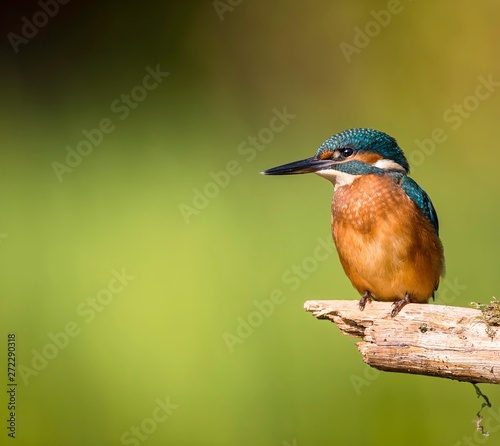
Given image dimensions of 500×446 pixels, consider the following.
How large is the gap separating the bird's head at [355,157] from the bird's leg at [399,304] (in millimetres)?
457

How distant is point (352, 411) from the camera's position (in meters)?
3.08

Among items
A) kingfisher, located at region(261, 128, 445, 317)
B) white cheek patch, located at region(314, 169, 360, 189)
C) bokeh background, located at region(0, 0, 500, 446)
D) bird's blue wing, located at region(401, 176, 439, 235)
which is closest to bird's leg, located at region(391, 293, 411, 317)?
kingfisher, located at region(261, 128, 445, 317)

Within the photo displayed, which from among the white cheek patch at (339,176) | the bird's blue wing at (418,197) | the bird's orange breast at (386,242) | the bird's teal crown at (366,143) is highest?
the bird's teal crown at (366,143)

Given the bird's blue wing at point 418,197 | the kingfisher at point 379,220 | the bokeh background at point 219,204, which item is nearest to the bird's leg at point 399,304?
the kingfisher at point 379,220

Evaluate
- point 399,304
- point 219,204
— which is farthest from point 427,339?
point 219,204

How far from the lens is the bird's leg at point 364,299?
2302mm

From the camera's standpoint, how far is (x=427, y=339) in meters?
1.99

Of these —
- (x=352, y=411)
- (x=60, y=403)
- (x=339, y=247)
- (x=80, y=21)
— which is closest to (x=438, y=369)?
(x=339, y=247)

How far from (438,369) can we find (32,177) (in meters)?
2.37

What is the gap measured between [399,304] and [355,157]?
0.56 meters

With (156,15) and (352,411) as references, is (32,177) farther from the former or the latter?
(352,411)

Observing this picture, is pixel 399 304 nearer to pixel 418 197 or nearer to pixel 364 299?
pixel 364 299

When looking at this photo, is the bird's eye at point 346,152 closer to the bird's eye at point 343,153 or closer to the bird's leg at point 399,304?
the bird's eye at point 343,153

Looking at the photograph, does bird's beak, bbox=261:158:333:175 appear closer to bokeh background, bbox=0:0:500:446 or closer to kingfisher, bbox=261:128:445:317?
kingfisher, bbox=261:128:445:317
